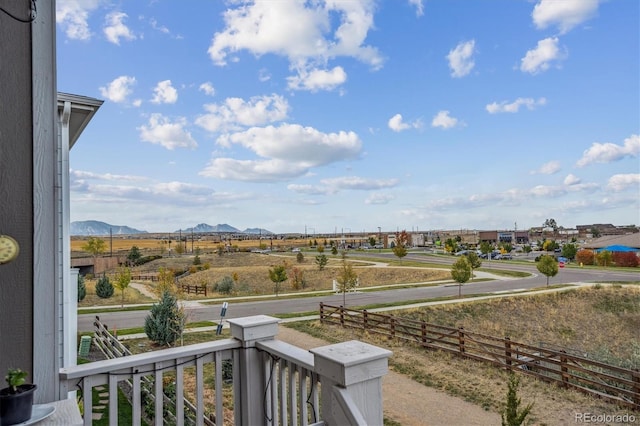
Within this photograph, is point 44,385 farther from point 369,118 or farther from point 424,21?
point 369,118

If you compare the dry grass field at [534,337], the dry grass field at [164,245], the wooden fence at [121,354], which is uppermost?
the dry grass field at [164,245]

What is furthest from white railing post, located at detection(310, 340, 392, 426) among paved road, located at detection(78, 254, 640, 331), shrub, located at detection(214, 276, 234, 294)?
shrub, located at detection(214, 276, 234, 294)

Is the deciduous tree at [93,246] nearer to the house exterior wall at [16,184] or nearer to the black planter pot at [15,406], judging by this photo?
the house exterior wall at [16,184]

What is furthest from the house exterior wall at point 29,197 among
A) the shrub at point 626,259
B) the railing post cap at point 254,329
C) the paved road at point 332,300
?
the shrub at point 626,259

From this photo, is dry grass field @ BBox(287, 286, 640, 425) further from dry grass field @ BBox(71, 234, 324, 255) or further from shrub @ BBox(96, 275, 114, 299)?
dry grass field @ BBox(71, 234, 324, 255)

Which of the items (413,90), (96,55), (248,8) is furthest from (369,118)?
(96,55)

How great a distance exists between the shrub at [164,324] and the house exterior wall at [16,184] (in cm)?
899

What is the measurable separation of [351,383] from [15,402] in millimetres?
1322

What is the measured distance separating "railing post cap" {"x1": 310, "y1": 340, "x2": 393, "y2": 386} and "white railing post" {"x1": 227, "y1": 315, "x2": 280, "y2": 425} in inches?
28.5

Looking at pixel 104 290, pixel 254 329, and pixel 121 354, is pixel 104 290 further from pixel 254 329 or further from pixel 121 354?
pixel 254 329

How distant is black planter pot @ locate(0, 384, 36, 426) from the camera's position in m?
1.49

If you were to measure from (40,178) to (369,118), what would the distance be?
77.9 ft

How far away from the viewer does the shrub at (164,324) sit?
10.4m

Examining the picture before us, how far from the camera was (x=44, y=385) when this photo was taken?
1785 mm
